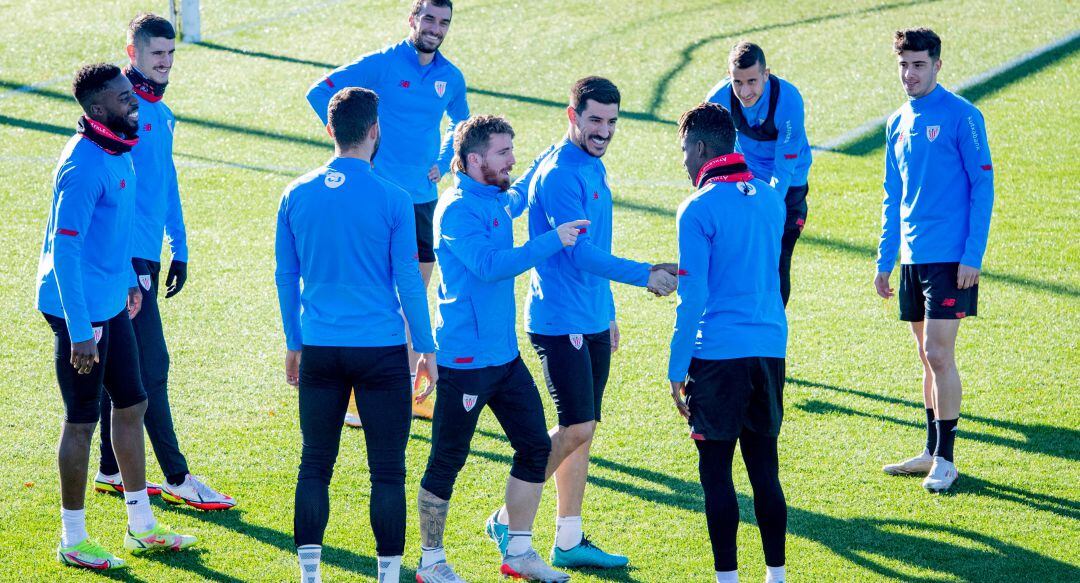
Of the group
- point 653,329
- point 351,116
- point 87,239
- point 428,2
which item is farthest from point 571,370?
point 653,329

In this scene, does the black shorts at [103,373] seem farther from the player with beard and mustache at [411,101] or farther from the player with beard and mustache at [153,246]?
the player with beard and mustache at [411,101]

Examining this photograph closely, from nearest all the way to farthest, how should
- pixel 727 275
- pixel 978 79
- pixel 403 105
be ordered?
1. pixel 727 275
2. pixel 403 105
3. pixel 978 79

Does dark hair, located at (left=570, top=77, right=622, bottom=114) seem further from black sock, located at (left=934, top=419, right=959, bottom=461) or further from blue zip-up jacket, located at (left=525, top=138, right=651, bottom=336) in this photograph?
black sock, located at (left=934, top=419, right=959, bottom=461)

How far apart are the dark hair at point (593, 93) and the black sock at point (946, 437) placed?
2.54 metres

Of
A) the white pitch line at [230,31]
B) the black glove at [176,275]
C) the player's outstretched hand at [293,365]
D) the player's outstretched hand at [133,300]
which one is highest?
the white pitch line at [230,31]

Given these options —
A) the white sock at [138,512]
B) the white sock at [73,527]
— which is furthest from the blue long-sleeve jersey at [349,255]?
the white sock at [73,527]

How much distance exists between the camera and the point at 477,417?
5.13 m

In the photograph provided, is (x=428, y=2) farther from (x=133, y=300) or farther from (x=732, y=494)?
(x=732, y=494)

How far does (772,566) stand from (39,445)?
406 cm

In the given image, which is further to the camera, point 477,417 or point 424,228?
point 424,228

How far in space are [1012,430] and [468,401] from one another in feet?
11.8

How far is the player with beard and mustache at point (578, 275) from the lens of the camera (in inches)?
202

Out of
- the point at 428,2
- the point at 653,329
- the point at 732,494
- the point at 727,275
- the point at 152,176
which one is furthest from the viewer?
the point at 653,329

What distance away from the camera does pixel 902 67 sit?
6.26 m
